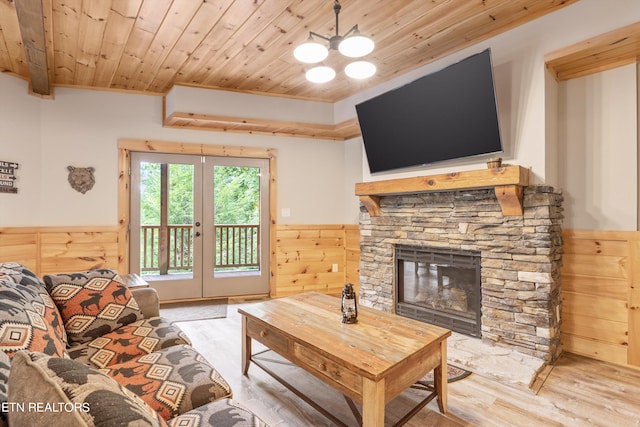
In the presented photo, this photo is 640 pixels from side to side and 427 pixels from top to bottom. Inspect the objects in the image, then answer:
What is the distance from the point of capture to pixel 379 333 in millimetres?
2078

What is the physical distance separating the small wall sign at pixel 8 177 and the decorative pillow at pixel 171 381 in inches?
123

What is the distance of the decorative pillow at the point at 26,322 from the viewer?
1.26m

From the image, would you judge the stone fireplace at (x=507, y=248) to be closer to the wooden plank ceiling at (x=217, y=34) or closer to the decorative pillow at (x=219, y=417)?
the wooden plank ceiling at (x=217, y=34)

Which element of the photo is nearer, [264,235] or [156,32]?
[156,32]

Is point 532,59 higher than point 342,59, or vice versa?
point 342,59

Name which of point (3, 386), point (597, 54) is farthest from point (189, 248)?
point (597, 54)

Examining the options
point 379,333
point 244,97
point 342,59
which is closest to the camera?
point 379,333

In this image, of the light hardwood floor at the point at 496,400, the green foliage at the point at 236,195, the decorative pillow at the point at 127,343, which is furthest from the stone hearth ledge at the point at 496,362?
the green foliage at the point at 236,195

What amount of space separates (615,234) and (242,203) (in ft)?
13.0

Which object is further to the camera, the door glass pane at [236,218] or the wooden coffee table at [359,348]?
the door glass pane at [236,218]

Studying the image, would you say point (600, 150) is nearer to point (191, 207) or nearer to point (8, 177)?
point (191, 207)

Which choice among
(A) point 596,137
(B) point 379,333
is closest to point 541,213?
(A) point 596,137

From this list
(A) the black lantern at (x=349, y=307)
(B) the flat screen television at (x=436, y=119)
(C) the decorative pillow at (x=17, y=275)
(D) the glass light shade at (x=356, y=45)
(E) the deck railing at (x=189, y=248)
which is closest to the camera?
(C) the decorative pillow at (x=17, y=275)

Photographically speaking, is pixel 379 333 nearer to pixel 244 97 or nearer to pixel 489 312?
pixel 489 312
